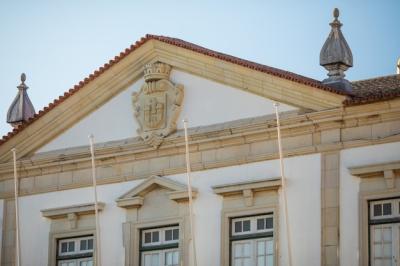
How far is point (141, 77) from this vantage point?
40562 mm

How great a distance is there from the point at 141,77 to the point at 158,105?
38.1 inches

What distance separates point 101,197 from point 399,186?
727 cm

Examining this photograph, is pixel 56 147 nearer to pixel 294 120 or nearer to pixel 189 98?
A: pixel 189 98

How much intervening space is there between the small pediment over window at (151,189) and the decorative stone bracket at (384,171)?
395 centimetres

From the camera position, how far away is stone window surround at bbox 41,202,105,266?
40406 millimetres

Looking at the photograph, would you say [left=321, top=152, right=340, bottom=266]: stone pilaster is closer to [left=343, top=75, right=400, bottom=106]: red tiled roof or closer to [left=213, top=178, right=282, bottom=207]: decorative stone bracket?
[left=213, top=178, right=282, bottom=207]: decorative stone bracket

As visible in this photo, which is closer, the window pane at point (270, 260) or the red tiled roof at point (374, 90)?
the red tiled roof at point (374, 90)

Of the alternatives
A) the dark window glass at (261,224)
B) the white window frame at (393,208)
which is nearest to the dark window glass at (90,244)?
the dark window glass at (261,224)

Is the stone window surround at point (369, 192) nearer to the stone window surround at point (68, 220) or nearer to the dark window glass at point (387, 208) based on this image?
the dark window glass at point (387, 208)

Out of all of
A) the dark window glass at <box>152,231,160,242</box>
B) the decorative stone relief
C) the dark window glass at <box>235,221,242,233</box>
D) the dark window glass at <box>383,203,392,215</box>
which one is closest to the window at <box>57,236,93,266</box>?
the dark window glass at <box>152,231,160,242</box>

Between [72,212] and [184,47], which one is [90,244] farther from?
[184,47]

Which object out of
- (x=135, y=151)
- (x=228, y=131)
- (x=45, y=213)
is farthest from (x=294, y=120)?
(x=45, y=213)

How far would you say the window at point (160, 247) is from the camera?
128ft

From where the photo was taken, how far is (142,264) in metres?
39.5
